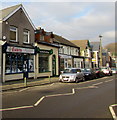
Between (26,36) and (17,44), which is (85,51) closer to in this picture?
(26,36)

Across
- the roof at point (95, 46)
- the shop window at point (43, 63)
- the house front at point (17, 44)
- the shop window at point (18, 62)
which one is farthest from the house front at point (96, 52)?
the house front at point (17, 44)

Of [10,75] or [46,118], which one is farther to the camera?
[10,75]

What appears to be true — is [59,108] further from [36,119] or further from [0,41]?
[0,41]

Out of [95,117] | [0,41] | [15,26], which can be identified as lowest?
[95,117]

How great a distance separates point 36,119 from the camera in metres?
5.55

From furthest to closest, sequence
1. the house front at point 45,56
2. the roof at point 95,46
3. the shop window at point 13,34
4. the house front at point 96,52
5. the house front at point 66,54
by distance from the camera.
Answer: the roof at point 95,46 < the house front at point 96,52 < the house front at point 66,54 < the house front at point 45,56 < the shop window at point 13,34

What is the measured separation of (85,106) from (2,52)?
38.9 feet

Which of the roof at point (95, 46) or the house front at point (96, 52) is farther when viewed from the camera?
the roof at point (95, 46)

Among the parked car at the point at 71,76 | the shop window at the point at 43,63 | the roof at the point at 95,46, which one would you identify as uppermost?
the roof at the point at 95,46

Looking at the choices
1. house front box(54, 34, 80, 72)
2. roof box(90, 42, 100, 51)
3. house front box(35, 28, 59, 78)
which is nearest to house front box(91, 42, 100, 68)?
roof box(90, 42, 100, 51)

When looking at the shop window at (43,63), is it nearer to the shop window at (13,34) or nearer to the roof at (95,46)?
the shop window at (13,34)

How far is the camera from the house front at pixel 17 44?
56.7 ft

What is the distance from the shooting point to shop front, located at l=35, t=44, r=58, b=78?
22078mm

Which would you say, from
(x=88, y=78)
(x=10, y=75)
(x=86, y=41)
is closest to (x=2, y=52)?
(x=10, y=75)
